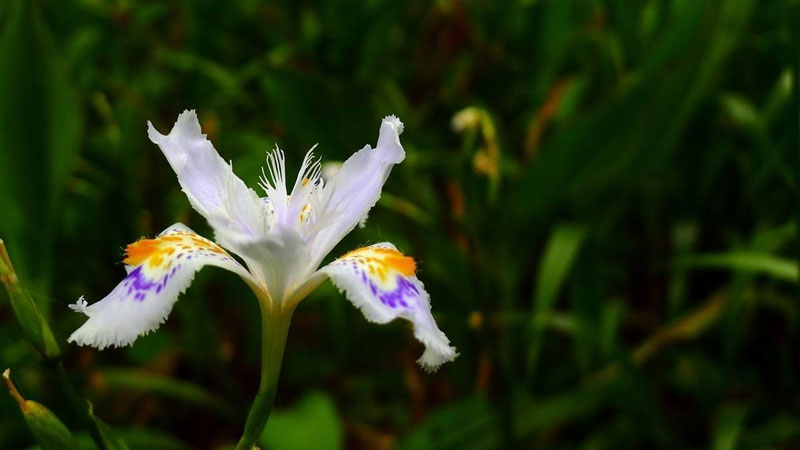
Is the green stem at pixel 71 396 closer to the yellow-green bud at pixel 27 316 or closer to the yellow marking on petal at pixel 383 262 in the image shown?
the yellow-green bud at pixel 27 316

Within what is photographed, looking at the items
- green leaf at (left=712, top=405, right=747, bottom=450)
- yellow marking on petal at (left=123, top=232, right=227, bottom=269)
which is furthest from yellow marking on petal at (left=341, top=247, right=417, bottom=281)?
green leaf at (left=712, top=405, right=747, bottom=450)

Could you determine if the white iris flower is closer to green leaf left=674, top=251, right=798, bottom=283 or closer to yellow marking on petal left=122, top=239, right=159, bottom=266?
yellow marking on petal left=122, top=239, right=159, bottom=266

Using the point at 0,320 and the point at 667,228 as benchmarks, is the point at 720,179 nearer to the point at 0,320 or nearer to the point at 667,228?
the point at 667,228

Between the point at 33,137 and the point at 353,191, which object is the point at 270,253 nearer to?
the point at 353,191

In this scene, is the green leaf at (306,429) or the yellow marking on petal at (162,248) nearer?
the yellow marking on petal at (162,248)

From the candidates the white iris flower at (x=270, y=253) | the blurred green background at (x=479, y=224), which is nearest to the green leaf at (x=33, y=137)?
the blurred green background at (x=479, y=224)
